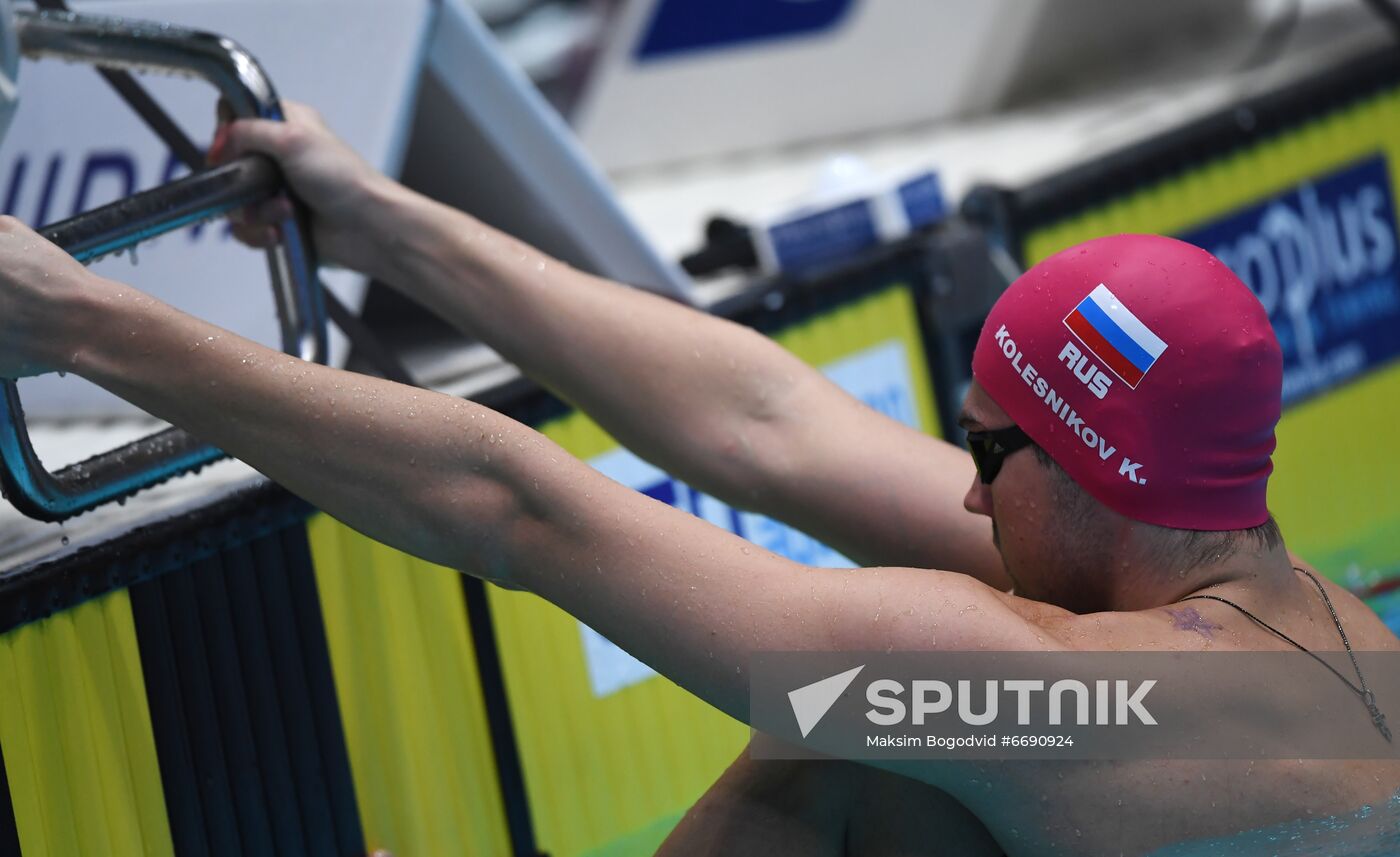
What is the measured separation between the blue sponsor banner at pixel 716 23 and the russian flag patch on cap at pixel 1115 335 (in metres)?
4.19

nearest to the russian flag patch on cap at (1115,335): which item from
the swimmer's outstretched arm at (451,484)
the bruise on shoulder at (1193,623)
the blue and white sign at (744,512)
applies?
the bruise on shoulder at (1193,623)

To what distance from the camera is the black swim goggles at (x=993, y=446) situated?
197 cm

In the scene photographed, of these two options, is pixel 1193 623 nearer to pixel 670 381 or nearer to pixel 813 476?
pixel 813 476

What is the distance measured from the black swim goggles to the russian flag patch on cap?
0.46ft

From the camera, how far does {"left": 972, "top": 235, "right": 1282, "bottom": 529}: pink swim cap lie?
1855 millimetres

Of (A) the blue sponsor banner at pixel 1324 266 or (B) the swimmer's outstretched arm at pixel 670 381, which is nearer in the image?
(B) the swimmer's outstretched arm at pixel 670 381

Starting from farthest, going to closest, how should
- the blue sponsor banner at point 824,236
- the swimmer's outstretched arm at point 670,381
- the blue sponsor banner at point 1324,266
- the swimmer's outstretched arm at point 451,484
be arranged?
the blue sponsor banner at point 1324,266 < the blue sponsor banner at point 824,236 < the swimmer's outstretched arm at point 670,381 < the swimmer's outstretched arm at point 451,484

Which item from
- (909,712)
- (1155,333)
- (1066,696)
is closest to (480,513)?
(909,712)

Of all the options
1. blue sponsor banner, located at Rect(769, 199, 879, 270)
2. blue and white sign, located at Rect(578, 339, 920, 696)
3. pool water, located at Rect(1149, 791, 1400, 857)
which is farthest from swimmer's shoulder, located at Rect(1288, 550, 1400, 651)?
blue sponsor banner, located at Rect(769, 199, 879, 270)

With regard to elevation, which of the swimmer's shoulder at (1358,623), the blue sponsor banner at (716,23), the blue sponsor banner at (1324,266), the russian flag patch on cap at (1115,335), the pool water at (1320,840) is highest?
the blue sponsor banner at (716,23)

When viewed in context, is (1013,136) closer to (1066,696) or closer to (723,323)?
(723,323)

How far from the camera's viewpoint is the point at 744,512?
9.16 feet

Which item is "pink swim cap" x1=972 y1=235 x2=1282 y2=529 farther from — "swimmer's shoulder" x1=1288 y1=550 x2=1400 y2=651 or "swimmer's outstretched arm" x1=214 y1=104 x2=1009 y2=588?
"swimmer's outstretched arm" x1=214 y1=104 x2=1009 y2=588

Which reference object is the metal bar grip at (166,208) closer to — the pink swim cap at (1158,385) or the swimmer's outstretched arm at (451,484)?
the swimmer's outstretched arm at (451,484)
